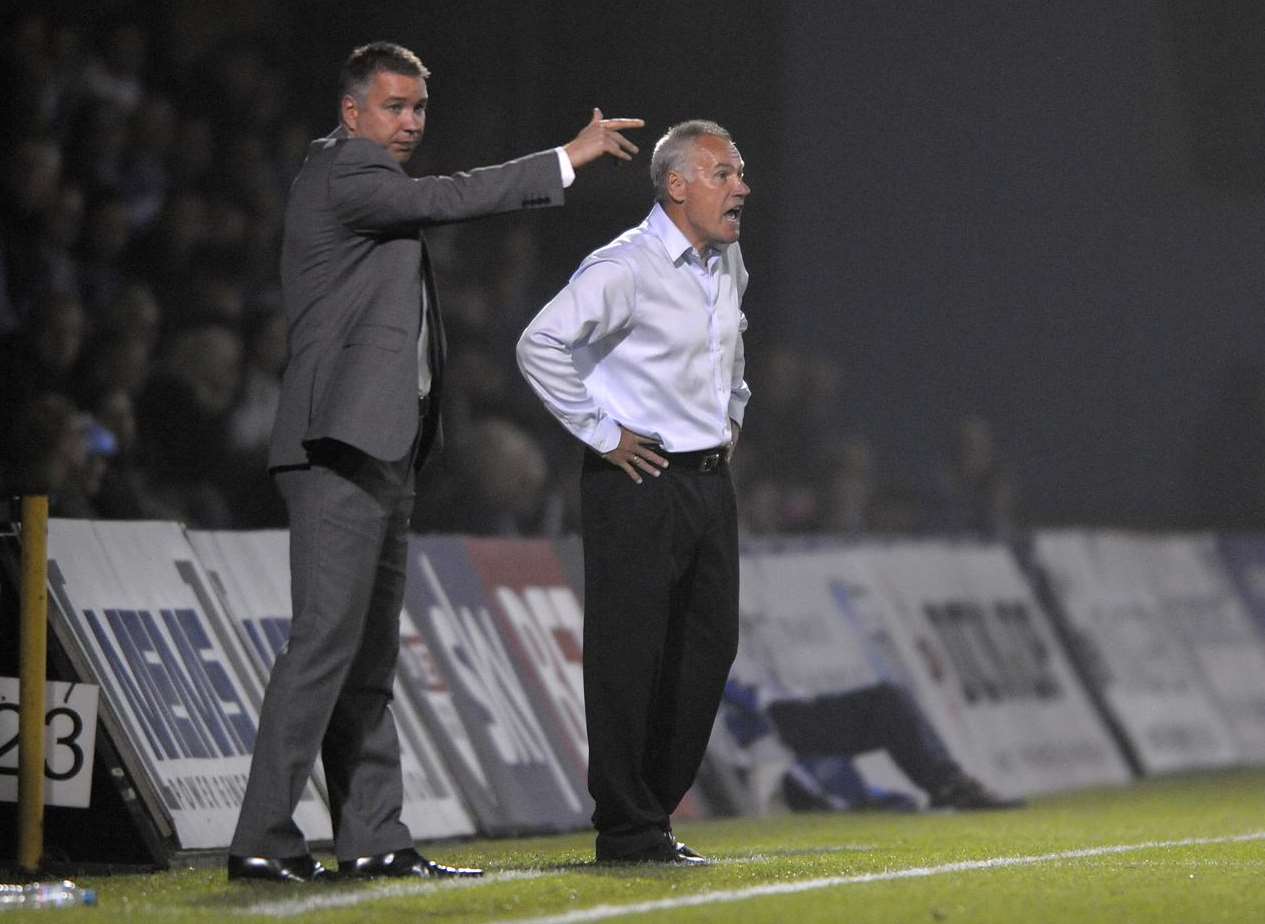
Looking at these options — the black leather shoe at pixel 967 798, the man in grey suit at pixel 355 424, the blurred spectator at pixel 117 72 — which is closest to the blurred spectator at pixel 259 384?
the blurred spectator at pixel 117 72

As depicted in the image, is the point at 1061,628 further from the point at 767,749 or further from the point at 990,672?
the point at 767,749

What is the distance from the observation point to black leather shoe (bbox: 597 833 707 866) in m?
6.41

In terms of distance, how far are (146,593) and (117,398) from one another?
2.66m

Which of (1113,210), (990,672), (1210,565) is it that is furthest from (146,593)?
(1113,210)

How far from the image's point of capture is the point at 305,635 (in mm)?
5766

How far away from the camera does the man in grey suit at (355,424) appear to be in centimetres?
577

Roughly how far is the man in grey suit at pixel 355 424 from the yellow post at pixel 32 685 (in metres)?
0.89

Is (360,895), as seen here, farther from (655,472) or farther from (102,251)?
(102,251)

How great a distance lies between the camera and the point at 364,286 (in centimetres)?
587

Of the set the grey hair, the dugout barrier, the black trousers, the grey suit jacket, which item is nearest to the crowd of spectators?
the dugout barrier

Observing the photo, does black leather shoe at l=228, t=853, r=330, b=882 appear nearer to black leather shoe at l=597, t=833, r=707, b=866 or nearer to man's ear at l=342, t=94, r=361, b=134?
black leather shoe at l=597, t=833, r=707, b=866

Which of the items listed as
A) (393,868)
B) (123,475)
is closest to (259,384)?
(123,475)

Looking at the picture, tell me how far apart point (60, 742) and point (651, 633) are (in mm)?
1784

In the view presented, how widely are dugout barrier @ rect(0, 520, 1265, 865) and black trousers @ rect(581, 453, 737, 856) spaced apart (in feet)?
4.75
